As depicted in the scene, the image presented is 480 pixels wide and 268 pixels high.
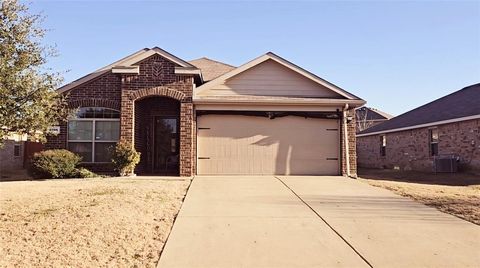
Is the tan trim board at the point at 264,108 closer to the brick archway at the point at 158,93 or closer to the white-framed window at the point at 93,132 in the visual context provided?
the brick archway at the point at 158,93

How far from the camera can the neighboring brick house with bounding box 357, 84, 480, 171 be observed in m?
18.7

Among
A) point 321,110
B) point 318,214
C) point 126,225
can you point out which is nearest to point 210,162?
point 321,110

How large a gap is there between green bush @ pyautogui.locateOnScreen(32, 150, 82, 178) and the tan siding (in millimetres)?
5543

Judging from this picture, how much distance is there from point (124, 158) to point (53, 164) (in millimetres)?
2154

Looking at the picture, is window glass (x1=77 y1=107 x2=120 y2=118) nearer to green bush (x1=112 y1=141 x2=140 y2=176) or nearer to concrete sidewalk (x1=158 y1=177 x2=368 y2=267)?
green bush (x1=112 y1=141 x2=140 y2=176)

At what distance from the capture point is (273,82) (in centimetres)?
1485

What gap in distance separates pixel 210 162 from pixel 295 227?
7489 millimetres

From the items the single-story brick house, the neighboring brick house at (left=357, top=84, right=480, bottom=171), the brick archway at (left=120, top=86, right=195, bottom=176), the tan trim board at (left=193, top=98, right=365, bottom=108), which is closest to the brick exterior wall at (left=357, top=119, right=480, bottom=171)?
the neighboring brick house at (left=357, top=84, right=480, bottom=171)

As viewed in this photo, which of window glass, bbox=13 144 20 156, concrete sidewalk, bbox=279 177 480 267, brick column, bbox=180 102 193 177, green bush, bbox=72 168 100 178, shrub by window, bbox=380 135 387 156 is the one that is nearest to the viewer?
concrete sidewalk, bbox=279 177 480 267

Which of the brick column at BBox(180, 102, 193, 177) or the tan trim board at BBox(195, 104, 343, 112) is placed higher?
the tan trim board at BBox(195, 104, 343, 112)

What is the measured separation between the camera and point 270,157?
47.1 ft

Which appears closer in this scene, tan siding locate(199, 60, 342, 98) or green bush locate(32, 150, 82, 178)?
green bush locate(32, 150, 82, 178)

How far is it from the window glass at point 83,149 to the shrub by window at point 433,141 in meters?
17.1

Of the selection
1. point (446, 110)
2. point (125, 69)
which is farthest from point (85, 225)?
point (446, 110)
